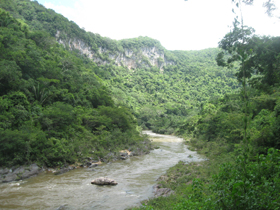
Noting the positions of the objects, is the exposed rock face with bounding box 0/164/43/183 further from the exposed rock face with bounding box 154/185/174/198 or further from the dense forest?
the exposed rock face with bounding box 154/185/174/198

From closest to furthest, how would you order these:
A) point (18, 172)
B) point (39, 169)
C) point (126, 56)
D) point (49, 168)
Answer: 1. point (18, 172)
2. point (39, 169)
3. point (49, 168)
4. point (126, 56)

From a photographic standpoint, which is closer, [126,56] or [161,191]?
[161,191]

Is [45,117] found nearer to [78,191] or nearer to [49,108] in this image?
[49,108]

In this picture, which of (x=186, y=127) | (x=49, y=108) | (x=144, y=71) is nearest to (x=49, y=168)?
(x=49, y=108)

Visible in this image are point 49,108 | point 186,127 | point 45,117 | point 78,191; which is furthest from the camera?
point 186,127

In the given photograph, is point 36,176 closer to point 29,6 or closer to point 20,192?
point 20,192

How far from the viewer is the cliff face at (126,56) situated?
294ft

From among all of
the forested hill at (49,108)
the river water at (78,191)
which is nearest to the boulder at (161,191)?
the river water at (78,191)

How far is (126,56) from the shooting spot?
13300 cm

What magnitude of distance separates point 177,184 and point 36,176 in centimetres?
1072

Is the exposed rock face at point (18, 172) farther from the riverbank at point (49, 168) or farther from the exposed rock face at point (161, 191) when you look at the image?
the exposed rock face at point (161, 191)

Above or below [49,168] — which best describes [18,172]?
above

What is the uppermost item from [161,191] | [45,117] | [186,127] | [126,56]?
[126,56]

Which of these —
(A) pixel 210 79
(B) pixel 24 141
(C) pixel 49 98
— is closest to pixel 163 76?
(A) pixel 210 79
